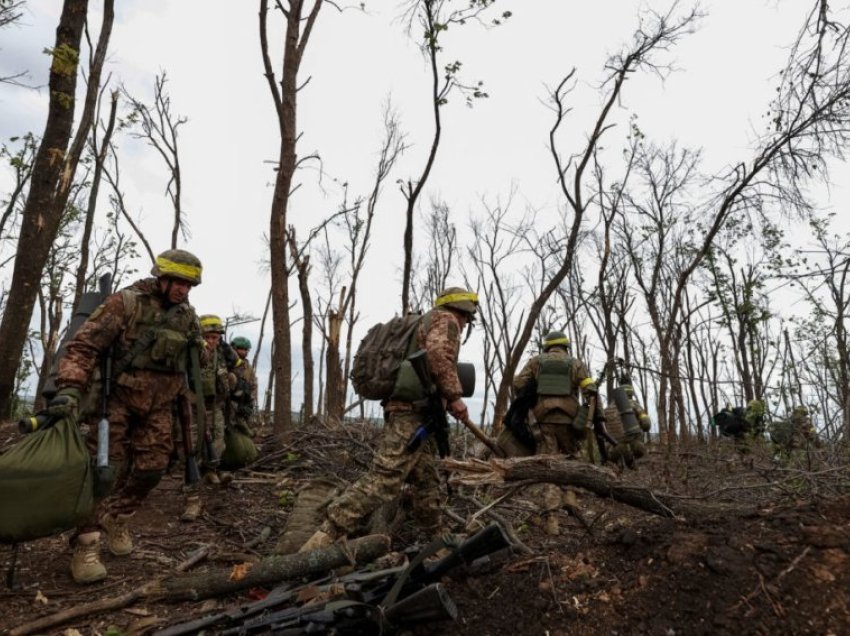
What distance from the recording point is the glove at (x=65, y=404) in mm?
3445

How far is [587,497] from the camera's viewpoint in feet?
24.6

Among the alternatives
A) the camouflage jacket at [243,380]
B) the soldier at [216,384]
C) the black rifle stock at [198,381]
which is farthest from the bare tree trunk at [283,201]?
the black rifle stock at [198,381]

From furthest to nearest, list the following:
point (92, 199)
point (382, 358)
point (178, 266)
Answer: point (92, 199), point (382, 358), point (178, 266)

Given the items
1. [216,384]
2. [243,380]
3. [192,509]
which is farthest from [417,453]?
[243,380]

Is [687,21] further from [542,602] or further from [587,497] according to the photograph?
[542,602]

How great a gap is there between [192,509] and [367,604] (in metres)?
3.71

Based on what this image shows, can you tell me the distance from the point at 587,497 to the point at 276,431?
4515 millimetres

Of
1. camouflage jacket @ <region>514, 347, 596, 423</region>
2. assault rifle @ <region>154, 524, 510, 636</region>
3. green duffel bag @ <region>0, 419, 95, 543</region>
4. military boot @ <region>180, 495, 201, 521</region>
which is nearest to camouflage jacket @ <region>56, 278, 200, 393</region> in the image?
green duffel bag @ <region>0, 419, 95, 543</region>

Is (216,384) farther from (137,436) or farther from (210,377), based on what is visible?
(137,436)

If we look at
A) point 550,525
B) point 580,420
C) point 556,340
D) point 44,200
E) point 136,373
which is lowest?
point 550,525

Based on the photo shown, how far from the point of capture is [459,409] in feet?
13.7

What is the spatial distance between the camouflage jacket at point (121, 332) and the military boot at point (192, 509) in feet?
6.29

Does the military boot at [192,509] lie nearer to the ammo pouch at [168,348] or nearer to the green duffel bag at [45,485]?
the ammo pouch at [168,348]

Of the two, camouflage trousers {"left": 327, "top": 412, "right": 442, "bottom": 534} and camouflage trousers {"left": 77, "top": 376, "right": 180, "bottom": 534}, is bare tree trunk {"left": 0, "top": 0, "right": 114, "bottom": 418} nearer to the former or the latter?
camouflage trousers {"left": 77, "top": 376, "right": 180, "bottom": 534}
